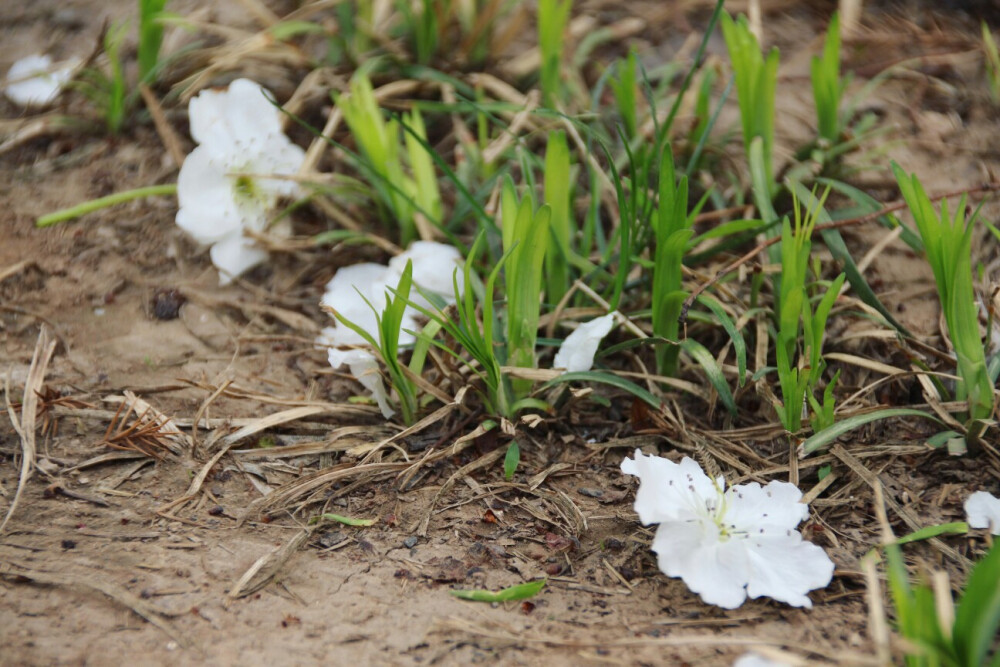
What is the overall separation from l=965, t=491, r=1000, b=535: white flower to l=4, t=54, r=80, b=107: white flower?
7.50 feet

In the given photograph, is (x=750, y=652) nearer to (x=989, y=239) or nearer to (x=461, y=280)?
(x=461, y=280)

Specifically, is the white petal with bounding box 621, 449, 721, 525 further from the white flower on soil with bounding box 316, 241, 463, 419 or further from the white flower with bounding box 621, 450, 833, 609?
the white flower on soil with bounding box 316, 241, 463, 419

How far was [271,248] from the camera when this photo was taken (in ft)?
6.41

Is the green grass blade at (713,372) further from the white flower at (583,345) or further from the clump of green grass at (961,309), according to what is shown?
the clump of green grass at (961,309)

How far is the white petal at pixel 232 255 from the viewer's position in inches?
74.7

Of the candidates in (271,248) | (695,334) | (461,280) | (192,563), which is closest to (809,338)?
(695,334)

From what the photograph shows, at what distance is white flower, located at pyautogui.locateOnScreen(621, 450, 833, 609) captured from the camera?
121 centimetres

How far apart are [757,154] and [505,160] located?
2.05 feet

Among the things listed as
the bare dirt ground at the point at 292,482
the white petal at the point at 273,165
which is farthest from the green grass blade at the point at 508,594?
the white petal at the point at 273,165

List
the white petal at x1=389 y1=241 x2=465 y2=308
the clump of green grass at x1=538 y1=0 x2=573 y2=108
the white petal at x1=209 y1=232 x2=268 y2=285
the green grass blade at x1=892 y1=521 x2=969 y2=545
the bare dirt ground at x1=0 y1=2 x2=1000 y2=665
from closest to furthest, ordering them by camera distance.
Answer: the bare dirt ground at x1=0 y1=2 x2=1000 y2=665
the green grass blade at x1=892 y1=521 x2=969 y2=545
the white petal at x1=389 y1=241 x2=465 y2=308
the white petal at x1=209 y1=232 x2=268 y2=285
the clump of green grass at x1=538 y1=0 x2=573 y2=108

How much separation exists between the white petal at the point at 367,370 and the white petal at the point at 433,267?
201 mm

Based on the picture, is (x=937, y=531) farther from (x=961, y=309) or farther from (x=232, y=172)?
(x=232, y=172)

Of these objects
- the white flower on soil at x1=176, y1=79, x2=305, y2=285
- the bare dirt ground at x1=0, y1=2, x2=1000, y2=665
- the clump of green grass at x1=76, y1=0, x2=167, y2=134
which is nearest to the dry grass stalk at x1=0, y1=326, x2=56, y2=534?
the bare dirt ground at x1=0, y1=2, x2=1000, y2=665

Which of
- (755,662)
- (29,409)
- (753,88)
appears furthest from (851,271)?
(29,409)
